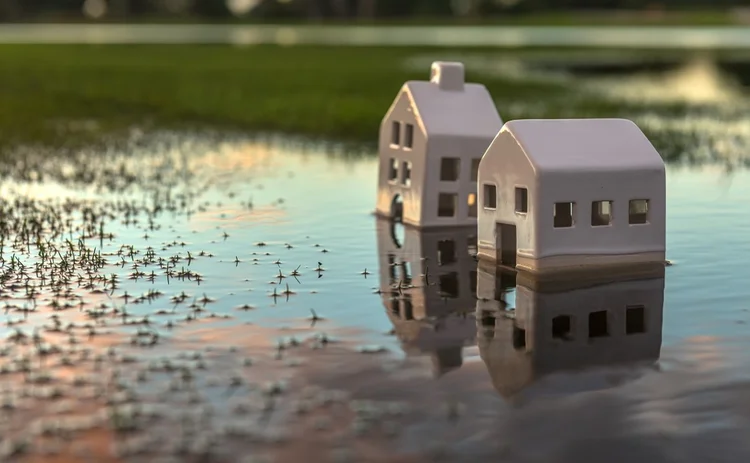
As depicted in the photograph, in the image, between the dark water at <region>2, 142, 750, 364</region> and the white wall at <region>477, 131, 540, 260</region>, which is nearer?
the dark water at <region>2, 142, 750, 364</region>

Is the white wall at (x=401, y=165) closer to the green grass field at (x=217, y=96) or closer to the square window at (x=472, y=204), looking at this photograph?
the square window at (x=472, y=204)

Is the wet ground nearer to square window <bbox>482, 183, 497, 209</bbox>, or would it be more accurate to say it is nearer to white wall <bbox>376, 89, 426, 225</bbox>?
white wall <bbox>376, 89, 426, 225</bbox>

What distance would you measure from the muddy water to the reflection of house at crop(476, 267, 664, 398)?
0.04 metres

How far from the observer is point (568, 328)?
12.9m

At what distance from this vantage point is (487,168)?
15.8 m

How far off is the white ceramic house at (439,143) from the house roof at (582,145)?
3023 mm

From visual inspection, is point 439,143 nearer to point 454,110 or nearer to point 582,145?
point 454,110

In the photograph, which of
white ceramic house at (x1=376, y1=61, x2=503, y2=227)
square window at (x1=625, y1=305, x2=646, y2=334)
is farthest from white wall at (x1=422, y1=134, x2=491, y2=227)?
square window at (x1=625, y1=305, x2=646, y2=334)

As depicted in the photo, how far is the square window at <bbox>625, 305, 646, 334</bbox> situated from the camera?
12.8m

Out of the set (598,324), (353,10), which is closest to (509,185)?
(598,324)

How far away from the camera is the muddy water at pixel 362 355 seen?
9.32m

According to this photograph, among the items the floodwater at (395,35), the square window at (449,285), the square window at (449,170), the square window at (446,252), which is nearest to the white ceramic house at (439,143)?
the square window at (449,170)

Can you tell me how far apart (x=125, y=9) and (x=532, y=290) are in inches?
6273

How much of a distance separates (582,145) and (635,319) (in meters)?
2.91
